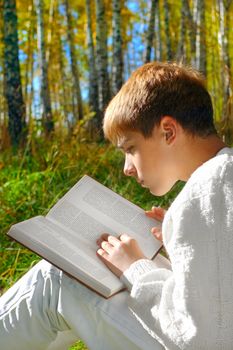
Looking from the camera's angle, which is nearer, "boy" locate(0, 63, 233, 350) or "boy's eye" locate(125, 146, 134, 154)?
"boy" locate(0, 63, 233, 350)

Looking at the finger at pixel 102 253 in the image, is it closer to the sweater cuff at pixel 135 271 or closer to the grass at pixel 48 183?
the sweater cuff at pixel 135 271

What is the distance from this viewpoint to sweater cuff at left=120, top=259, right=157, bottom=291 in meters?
1.63

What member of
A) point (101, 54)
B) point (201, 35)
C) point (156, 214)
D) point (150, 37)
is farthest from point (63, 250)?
point (150, 37)

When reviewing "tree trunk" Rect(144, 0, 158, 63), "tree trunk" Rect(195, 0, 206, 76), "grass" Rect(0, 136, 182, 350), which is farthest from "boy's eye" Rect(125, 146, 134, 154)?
"tree trunk" Rect(144, 0, 158, 63)

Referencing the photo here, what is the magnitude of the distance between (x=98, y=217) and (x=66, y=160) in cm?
282

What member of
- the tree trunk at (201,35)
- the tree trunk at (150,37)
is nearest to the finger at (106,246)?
the tree trunk at (201,35)

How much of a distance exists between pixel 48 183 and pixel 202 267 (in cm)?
292

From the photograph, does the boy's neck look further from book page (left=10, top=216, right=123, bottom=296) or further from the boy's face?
book page (left=10, top=216, right=123, bottom=296)

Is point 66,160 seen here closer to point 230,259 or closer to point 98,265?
point 98,265

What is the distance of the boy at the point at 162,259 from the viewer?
149 cm

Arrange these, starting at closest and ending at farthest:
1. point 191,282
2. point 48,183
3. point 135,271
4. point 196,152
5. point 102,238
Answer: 1. point 191,282
2. point 135,271
3. point 196,152
4. point 102,238
5. point 48,183

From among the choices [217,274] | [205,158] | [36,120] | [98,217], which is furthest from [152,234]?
[36,120]

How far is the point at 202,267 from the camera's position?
1482mm

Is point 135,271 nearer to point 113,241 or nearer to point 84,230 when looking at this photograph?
point 113,241
